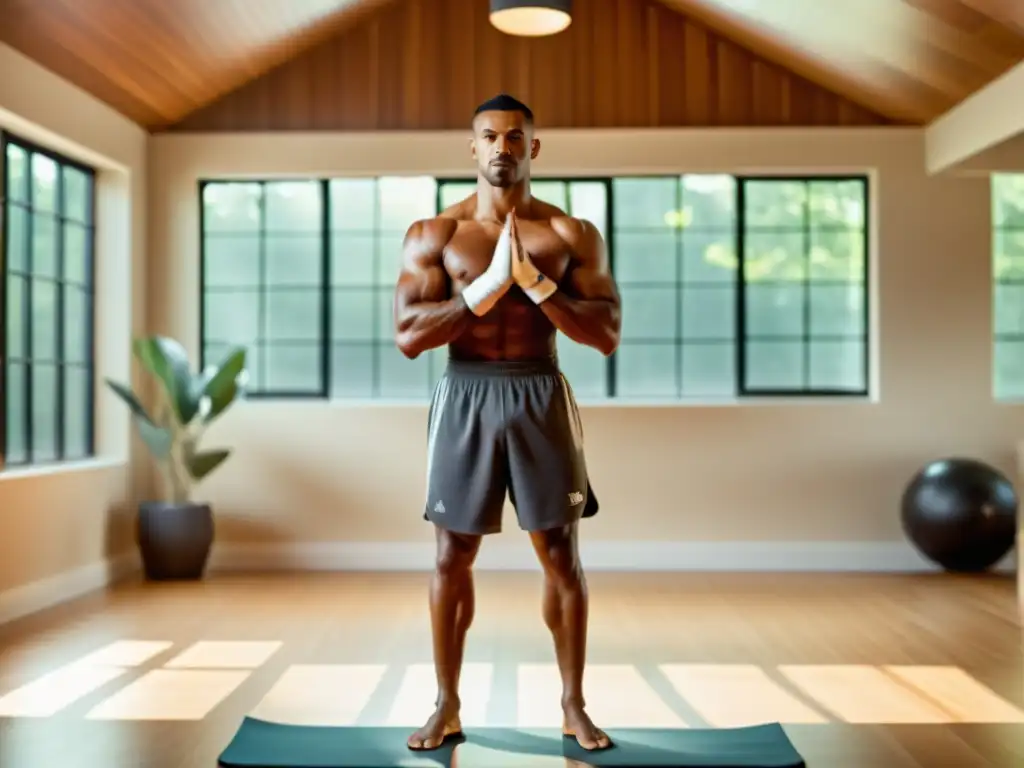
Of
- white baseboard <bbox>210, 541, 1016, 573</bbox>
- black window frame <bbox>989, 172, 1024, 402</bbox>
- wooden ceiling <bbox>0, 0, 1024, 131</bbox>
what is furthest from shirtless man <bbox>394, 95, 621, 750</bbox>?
black window frame <bbox>989, 172, 1024, 402</bbox>

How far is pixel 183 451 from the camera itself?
6309 millimetres

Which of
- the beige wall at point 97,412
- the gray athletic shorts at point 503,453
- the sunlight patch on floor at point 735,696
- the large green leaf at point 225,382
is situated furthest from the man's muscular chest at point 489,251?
the large green leaf at point 225,382

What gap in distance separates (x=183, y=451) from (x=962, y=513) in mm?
3989

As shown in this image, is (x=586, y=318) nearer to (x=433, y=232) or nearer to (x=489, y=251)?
(x=489, y=251)

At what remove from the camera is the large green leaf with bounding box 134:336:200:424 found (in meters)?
6.12

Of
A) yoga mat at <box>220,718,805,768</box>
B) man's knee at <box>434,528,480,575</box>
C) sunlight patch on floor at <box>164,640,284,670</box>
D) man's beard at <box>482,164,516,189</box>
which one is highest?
man's beard at <box>482,164,516,189</box>

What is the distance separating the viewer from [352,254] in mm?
6887

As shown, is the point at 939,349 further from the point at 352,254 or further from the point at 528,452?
the point at 528,452

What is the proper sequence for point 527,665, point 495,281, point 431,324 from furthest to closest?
point 527,665 → point 431,324 → point 495,281

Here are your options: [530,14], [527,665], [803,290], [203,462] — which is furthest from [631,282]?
[527,665]

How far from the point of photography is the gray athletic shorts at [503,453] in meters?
3.07

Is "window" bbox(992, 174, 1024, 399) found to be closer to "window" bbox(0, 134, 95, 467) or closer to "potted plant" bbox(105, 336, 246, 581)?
"potted plant" bbox(105, 336, 246, 581)

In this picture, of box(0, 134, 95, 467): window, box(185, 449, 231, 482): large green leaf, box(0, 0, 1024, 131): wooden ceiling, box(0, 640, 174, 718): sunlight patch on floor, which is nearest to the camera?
box(0, 640, 174, 718): sunlight patch on floor

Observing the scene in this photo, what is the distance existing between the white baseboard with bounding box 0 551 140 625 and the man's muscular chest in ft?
9.93
